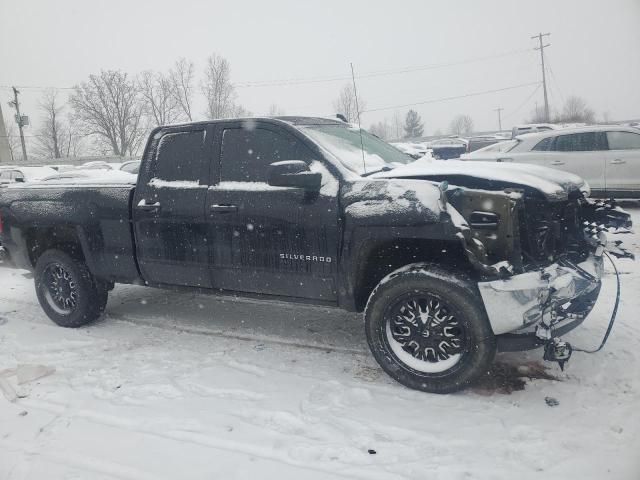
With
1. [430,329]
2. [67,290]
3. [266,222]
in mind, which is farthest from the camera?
[67,290]

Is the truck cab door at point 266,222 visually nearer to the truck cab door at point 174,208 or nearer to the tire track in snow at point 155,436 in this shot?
the truck cab door at point 174,208

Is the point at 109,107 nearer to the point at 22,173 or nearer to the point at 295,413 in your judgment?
the point at 22,173

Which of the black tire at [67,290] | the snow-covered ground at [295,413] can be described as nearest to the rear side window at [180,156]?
the black tire at [67,290]

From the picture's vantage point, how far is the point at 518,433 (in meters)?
2.79

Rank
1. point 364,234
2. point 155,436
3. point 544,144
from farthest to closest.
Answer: point 544,144 < point 364,234 < point 155,436

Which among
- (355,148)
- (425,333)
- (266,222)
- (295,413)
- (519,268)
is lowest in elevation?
(295,413)

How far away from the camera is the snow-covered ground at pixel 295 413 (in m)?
2.59

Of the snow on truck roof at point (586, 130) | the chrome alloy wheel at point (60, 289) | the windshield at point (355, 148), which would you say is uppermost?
the snow on truck roof at point (586, 130)

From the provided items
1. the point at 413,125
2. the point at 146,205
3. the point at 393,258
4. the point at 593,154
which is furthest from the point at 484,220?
the point at 413,125

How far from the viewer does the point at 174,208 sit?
13.5ft

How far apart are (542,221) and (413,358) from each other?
1.30 m

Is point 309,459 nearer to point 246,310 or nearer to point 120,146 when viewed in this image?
point 246,310

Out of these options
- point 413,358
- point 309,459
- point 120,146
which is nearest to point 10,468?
point 309,459

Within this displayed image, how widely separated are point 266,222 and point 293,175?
0.50 meters
